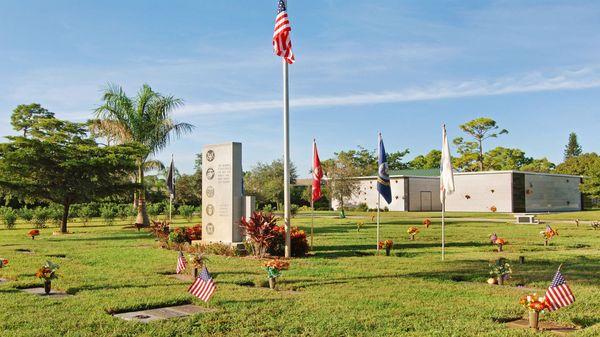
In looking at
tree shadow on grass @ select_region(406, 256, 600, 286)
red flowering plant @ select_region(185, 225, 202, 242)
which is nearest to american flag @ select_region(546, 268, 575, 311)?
tree shadow on grass @ select_region(406, 256, 600, 286)

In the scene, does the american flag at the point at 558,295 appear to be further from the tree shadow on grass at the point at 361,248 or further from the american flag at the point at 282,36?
the american flag at the point at 282,36

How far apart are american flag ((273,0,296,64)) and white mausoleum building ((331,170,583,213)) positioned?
43.8 m

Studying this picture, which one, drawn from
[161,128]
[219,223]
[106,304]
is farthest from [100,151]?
[106,304]

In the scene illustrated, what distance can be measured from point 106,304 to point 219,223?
29.7 ft

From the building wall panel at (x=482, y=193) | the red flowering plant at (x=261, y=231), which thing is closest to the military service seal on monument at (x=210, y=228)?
the red flowering plant at (x=261, y=231)

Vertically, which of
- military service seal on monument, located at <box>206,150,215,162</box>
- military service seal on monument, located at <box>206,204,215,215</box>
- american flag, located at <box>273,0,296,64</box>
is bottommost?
military service seal on monument, located at <box>206,204,215,215</box>

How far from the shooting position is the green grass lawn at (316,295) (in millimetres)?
6824

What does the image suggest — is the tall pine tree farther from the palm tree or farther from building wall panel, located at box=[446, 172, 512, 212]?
the palm tree

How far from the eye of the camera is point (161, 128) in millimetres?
31922

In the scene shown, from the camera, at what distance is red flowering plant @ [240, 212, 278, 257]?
1513 centimetres

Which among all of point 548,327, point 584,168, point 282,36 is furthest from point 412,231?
point 584,168

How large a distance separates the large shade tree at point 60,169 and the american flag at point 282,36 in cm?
1409

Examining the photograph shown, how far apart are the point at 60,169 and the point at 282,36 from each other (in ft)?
52.0

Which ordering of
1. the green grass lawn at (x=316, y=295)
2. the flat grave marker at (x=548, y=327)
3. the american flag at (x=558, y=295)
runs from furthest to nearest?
the american flag at (x=558, y=295)
the green grass lawn at (x=316, y=295)
the flat grave marker at (x=548, y=327)
